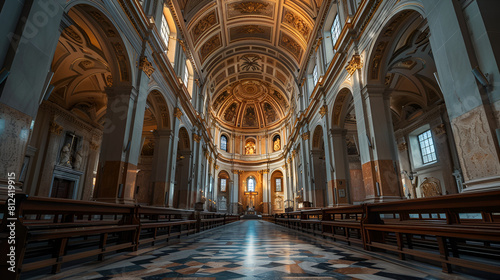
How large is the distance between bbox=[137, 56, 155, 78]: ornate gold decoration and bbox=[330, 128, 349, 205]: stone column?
8511 mm

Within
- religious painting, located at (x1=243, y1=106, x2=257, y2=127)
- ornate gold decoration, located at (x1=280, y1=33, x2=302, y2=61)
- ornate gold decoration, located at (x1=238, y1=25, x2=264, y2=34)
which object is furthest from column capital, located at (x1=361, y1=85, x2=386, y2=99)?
religious painting, located at (x1=243, y1=106, x2=257, y2=127)

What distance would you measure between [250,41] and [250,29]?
3.88ft

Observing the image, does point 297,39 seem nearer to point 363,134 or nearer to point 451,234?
point 363,134

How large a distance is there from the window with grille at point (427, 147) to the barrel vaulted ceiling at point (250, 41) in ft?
28.4

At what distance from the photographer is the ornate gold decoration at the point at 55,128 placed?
38.2ft

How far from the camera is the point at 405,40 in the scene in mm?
8641

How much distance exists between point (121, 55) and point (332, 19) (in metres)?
10.4

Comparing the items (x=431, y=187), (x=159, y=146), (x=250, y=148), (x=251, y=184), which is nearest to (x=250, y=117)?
(x=250, y=148)

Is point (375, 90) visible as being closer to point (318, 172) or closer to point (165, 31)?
point (318, 172)

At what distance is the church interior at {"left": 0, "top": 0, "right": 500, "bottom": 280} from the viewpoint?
2.64m

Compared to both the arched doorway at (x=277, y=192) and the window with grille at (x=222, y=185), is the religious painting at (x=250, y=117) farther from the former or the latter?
the window with grille at (x=222, y=185)

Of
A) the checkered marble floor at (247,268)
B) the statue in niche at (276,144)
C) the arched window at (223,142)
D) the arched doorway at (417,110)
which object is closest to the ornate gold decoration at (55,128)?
the checkered marble floor at (247,268)

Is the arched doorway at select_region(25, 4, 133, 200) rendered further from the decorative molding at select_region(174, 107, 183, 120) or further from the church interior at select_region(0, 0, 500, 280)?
the decorative molding at select_region(174, 107, 183, 120)

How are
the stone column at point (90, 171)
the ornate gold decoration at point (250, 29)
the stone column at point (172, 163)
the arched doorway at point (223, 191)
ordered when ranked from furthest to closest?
the arched doorway at point (223, 191), the ornate gold decoration at point (250, 29), the stone column at point (90, 171), the stone column at point (172, 163)
